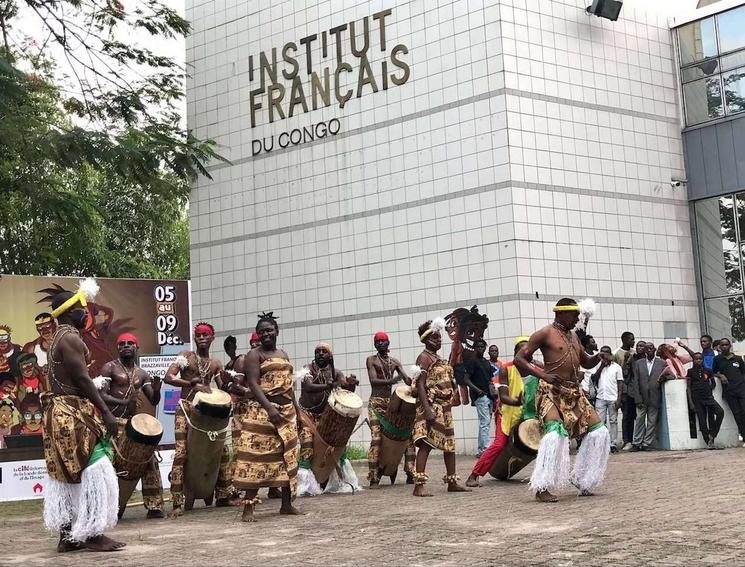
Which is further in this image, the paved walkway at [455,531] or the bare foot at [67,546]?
the bare foot at [67,546]

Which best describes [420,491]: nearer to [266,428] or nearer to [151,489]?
[266,428]

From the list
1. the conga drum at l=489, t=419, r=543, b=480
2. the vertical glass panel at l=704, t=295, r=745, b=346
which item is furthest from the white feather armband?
the vertical glass panel at l=704, t=295, r=745, b=346

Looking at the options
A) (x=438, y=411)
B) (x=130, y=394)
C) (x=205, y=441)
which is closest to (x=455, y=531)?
(x=438, y=411)

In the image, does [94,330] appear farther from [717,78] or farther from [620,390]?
[717,78]

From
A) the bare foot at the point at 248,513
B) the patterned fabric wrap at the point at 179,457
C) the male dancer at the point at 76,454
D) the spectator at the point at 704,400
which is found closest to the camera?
the male dancer at the point at 76,454

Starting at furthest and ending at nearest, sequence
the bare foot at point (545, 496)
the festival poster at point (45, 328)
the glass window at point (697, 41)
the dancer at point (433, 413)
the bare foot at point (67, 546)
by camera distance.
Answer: the glass window at point (697, 41)
the festival poster at point (45, 328)
the dancer at point (433, 413)
the bare foot at point (545, 496)
the bare foot at point (67, 546)

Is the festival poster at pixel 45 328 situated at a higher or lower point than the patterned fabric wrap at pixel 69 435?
higher

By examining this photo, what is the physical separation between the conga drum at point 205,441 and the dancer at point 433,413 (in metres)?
2.03

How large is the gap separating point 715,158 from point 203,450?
45.0 feet

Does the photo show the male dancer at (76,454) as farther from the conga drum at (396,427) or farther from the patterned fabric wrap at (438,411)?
the conga drum at (396,427)

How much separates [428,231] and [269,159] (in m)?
4.45

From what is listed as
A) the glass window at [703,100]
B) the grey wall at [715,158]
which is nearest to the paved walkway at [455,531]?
the grey wall at [715,158]

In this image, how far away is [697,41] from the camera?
71.6 feet

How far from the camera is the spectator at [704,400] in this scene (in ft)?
56.5
